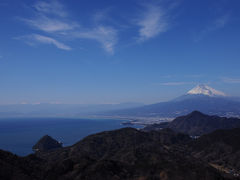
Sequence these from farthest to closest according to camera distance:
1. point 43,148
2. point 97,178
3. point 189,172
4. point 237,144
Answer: point 43,148 < point 237,144 < point 189,172 < point 97,178

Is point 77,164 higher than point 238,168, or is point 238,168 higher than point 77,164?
point 77,164

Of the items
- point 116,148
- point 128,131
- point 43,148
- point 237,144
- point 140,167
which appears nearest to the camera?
point 140,167

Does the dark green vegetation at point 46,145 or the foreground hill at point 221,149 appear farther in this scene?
the dark green vegetation at point 46,145

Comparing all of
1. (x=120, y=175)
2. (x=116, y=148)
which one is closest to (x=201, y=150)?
(x=116, y=148)

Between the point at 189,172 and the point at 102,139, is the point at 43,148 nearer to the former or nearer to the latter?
the point at 102,139

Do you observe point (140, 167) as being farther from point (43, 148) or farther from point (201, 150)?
point (43, 148)

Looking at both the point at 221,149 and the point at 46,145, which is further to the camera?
the point at 46,145

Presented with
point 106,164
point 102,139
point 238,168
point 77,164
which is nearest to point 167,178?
point 106,164

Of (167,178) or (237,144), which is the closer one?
(167,178)

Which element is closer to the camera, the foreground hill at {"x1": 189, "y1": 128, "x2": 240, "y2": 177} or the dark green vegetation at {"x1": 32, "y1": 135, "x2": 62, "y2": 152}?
the foreground hill at {"x1": 189, "y1": 128, "x2": 240, "y2": 177}
